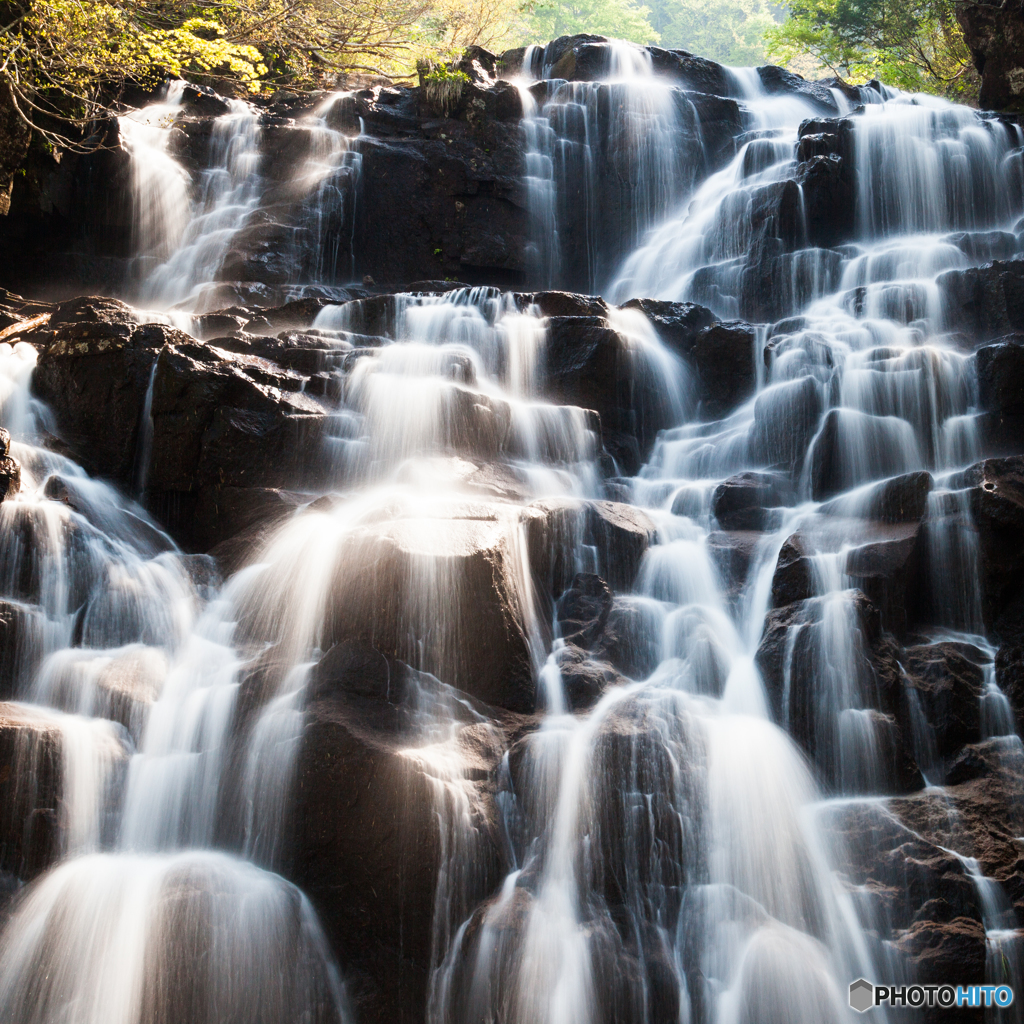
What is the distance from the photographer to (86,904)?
13.9ft

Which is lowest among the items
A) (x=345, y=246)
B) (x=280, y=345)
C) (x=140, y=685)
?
(x=140, y=685)

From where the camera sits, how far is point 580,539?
22.8 ft

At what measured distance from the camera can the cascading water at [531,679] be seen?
4207mm

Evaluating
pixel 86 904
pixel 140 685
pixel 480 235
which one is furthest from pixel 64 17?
Result: pixel 86 904

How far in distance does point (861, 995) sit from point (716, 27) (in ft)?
165

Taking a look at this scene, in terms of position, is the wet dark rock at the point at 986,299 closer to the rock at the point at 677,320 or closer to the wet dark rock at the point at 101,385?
the rock at the point at 677,320

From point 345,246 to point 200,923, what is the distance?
1188 cm

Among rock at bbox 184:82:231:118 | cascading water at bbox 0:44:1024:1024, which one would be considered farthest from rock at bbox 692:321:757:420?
rock at bbox 184:82:231:118

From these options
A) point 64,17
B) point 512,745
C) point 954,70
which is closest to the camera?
point 512,745

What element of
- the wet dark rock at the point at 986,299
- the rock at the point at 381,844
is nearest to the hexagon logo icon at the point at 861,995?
the rock at the point at 381,844

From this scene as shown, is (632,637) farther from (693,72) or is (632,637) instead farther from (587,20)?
(587,20)

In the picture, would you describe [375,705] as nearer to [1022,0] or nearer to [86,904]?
[86,904]

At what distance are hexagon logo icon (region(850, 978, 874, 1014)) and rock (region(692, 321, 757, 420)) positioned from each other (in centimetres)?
670

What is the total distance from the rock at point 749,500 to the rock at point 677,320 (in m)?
2.89
